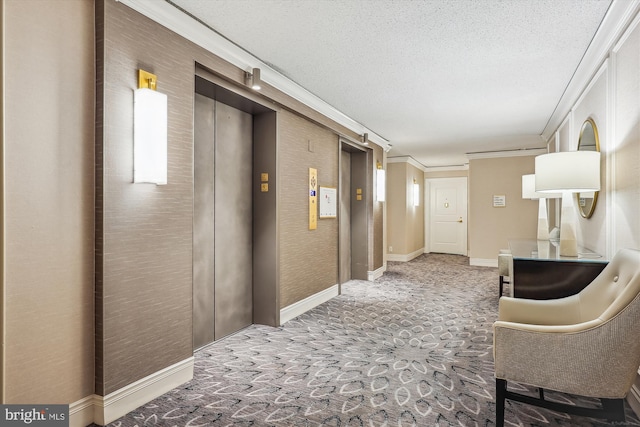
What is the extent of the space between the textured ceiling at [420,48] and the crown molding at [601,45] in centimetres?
5

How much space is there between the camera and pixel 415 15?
253 cm

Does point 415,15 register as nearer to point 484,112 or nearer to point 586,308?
point 586,308

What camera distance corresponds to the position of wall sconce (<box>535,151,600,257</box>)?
2.72m

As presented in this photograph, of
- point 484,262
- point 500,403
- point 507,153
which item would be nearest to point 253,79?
point 500,403

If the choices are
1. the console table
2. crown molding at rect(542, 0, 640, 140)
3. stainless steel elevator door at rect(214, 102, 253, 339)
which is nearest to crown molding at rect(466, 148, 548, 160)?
crown molding at rect(542, 0, 640, 140)

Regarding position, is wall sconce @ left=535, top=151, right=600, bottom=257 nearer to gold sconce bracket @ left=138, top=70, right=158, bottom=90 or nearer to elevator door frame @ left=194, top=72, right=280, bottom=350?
elevator door frame @ left=194, top=72, right=280, bottom=350

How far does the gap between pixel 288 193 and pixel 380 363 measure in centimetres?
198

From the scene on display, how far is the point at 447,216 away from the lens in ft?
34.2

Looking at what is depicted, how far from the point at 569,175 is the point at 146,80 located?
3.02m

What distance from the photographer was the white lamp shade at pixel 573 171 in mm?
2723

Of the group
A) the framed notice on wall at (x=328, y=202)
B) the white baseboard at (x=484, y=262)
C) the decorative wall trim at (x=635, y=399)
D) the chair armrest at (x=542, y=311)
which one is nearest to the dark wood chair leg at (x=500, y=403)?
the chair armrest at (x=542, y=311)

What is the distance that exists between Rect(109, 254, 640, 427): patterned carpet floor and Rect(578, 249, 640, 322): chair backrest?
2.09ft

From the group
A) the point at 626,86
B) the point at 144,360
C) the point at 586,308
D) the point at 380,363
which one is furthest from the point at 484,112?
the point at 144,360

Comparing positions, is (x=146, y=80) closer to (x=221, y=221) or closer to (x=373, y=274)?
(x=221, y=221)
